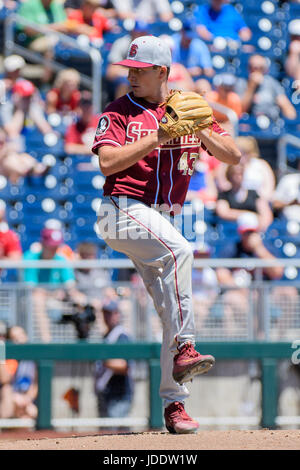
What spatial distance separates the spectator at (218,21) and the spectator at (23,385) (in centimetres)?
515

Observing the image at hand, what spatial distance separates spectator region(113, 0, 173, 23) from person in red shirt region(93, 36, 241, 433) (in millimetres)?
6290

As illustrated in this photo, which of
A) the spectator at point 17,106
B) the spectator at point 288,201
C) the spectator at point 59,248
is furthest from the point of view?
the spectator at point 17,106

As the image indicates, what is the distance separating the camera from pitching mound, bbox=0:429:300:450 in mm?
4488

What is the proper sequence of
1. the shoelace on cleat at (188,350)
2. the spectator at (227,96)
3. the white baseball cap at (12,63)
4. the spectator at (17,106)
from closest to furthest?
1. the shoelace on cleat at (188,350)
2. the spectator at (17,106)
3. the white baseball cap at (12,63)
4. the spectator at (227,96)

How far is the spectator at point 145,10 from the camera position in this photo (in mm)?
11305

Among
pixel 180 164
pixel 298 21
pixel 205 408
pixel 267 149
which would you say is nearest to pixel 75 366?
pixel 205 408

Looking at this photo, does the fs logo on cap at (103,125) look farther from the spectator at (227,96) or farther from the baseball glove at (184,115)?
the spectator at (227,96)

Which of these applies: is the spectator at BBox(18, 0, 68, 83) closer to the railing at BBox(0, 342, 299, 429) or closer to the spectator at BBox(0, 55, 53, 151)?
the spectator at BBox(0, 55, 53, 151)

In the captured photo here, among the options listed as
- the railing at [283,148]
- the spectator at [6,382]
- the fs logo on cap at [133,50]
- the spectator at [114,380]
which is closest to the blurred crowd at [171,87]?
the railing at [283,148]

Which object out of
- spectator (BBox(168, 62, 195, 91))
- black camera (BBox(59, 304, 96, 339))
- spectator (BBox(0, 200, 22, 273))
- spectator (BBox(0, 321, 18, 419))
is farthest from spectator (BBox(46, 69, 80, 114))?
spectator (BBox(0, 321, 18, 419))

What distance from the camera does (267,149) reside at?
10898mm

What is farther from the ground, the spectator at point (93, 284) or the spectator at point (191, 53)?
the spectator at point (191, 53)

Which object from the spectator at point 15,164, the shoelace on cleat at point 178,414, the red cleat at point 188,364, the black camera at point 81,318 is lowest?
the shoelace on cleat at point 178,414

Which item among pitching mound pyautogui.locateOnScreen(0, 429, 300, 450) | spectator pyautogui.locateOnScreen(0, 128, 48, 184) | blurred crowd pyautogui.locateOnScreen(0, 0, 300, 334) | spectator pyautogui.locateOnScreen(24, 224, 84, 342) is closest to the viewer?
pitching mound pyautogui.locateOnScreen(0, 429, 300, 450)
